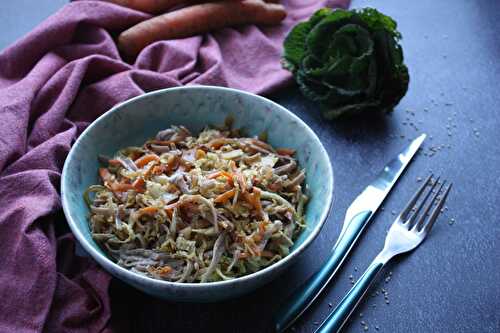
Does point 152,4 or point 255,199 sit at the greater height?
point 152,4

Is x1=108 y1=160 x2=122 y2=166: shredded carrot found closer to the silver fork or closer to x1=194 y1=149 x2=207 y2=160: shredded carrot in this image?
x1=194 y1=149 x2=207 y2=160: shredded carrot

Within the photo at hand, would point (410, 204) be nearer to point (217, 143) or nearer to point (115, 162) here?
point (217, 143)

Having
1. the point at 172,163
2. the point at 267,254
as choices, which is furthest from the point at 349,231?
the point at 172,163

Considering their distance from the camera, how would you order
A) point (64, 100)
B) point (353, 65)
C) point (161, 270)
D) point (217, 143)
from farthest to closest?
point (353, 65) < point (64, 100) < point (217, 143) < point (161, 270)

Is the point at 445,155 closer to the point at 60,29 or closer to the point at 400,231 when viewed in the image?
the point at 400,231

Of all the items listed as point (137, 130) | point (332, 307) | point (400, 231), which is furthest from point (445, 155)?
point (137, 130)

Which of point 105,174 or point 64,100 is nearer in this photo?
point 105,174
